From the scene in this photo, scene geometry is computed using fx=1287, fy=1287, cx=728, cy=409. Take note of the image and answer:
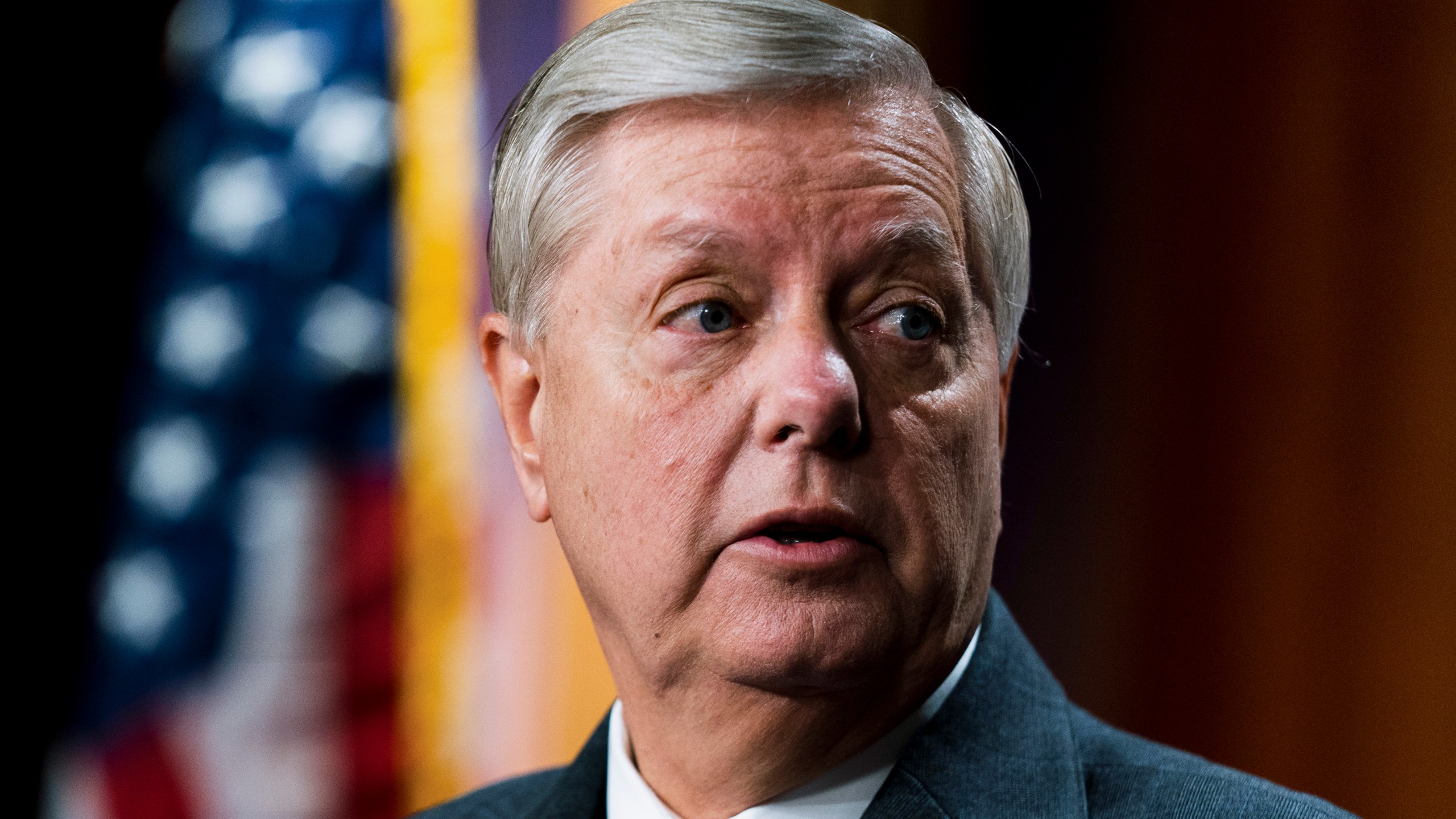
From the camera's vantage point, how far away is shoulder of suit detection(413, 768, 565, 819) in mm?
2123

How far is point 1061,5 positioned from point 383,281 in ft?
5.99

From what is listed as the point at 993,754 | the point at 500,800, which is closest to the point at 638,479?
the point at 993,754

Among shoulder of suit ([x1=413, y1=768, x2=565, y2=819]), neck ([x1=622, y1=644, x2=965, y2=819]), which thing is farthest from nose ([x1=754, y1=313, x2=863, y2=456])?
shoulder of suit ([x1=413, y1=768, x2=565, y2=819])

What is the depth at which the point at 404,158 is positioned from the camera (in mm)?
3410

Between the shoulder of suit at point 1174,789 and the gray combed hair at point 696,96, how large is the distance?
532 millimetres

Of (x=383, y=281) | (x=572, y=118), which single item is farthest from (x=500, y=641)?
(x=572, y=118)

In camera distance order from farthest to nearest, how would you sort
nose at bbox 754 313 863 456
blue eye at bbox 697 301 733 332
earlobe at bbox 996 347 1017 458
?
earlobe at bbox 996 347 1017 458 < blue eye at bbox 697 301 733 332 < nose at bbox 754 313 863 456

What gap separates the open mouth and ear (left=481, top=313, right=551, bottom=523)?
0.43 m

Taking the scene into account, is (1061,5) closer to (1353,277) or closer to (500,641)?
(1353,277)

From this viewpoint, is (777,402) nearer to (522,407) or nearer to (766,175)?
(766,175)

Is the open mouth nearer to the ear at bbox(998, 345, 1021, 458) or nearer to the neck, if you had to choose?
the neck

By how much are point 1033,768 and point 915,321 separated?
21.9 inches

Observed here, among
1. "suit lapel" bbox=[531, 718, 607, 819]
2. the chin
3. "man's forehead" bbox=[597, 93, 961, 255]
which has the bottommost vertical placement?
"suit lapel" bbox=[531, 718, 607, 819]

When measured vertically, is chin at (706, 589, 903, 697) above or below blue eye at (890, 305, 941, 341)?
below
